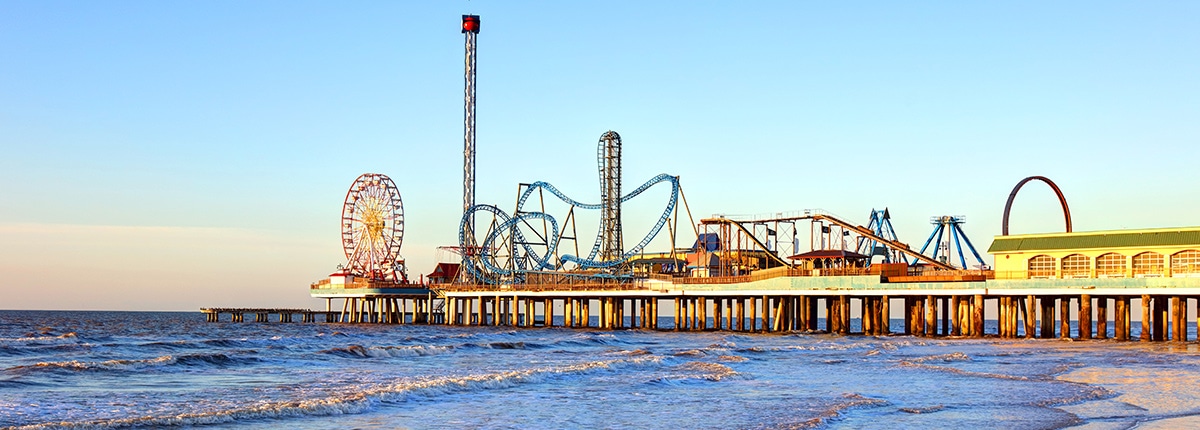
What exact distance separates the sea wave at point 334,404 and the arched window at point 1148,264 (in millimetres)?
27327

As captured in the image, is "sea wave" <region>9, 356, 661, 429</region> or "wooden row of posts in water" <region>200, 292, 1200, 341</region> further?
"wooden row of posts in water" <region>200, 292, 1200, 341</region>

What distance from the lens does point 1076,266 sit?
49.8 metres

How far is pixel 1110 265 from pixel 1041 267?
2.86 m

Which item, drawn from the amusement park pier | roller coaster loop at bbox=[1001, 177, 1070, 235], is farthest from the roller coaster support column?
roller coaster loop at bbox=[1001, 177, 1070, 235]

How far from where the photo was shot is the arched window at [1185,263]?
46344 mm

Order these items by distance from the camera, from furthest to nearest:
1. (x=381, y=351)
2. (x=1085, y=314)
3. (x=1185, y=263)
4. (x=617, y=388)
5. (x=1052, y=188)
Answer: (x=1052, y=188) < (x=1085, y=314) < (x=1185, y=263) < (x=381, y=351) < (x=617, y=388)

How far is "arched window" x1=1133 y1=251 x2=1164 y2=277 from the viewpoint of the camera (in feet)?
155

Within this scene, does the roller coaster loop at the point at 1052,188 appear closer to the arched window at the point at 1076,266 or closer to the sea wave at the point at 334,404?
the arched window at the point at 1076,266

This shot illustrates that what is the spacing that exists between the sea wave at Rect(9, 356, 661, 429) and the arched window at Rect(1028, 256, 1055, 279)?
2706 centimetres

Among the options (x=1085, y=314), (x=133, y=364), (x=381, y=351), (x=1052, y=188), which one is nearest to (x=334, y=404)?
(x=133, y=364)

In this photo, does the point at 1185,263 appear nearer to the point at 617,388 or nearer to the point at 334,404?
the point at 617,388

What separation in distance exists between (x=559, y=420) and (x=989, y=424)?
24.0 feet

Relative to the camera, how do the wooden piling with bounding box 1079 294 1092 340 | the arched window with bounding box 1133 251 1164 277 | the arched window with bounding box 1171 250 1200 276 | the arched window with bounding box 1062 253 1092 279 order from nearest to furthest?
1. the arched window with bounding box 1171 250 1200 276
2. the arched window with bounding box 1133 251 1164 277
3. the wooden piling with bounding box 1079 294 1092 340
4. the arched window with bounding box 1062 253 1092 279

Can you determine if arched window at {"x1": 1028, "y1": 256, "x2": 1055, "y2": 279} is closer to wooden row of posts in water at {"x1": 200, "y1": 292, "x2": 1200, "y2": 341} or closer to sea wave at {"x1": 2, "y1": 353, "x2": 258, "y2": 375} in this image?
wooden row of posts in water at {"x1": 200, "y1": 292, "x2": 1200, "y2": 341}
